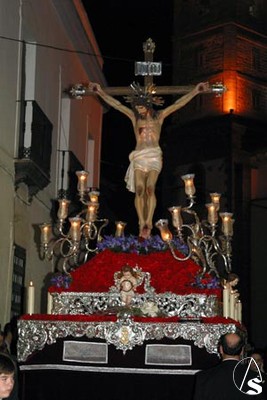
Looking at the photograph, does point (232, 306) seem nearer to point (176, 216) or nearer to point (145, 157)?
point (176, 216)

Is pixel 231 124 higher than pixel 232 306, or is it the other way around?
pixel 231 124

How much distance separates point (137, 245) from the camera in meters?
7.97

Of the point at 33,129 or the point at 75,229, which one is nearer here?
the point at 75,229

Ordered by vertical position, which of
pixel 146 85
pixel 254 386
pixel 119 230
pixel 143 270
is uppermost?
pixel 146 85

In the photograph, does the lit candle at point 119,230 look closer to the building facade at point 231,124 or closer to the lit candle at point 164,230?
the lit candle at point 164,230

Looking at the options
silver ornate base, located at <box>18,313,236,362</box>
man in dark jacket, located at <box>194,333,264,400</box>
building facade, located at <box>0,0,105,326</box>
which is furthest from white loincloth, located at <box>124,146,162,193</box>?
man in dark jacket, located at <box>194,333,264,400</box>

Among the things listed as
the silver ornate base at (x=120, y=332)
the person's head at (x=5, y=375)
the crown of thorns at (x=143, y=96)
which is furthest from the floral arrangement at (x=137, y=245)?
the person's head at (x=5, y=375)

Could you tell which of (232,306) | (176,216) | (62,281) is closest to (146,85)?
(176,216)

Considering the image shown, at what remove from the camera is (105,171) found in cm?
2662

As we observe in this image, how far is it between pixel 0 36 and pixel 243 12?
66.0 feet

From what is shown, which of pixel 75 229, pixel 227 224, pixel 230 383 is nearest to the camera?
pixel 230 383

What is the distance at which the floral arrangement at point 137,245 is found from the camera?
794 centimetres

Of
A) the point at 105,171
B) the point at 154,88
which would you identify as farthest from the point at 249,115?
the point at 154,88

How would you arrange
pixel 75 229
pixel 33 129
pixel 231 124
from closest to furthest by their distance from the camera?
pixel 75 229 → pixel 33 129 → pixel 231 124
